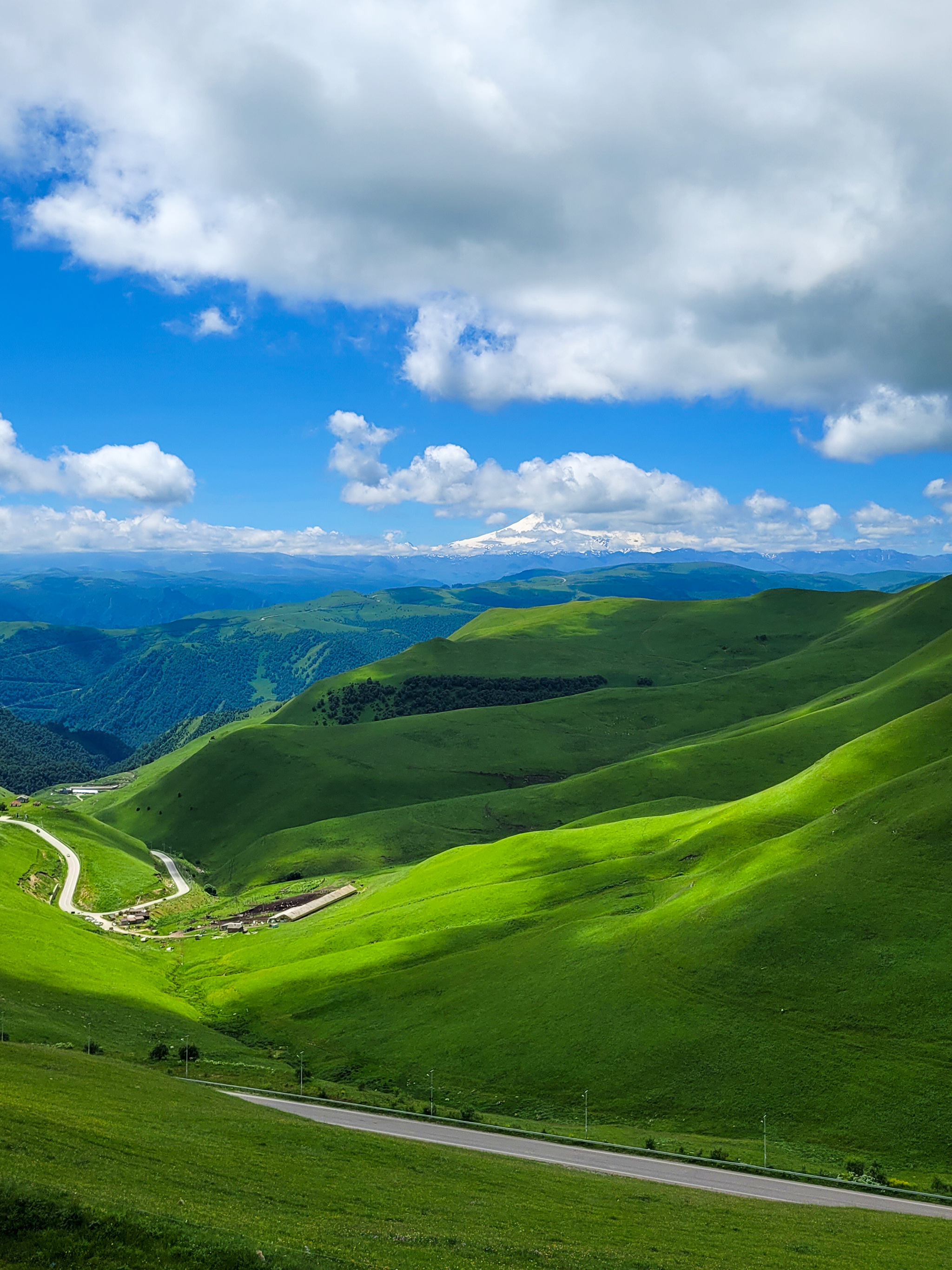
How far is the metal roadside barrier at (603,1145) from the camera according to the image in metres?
48.6

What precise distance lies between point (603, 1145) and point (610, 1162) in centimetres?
369

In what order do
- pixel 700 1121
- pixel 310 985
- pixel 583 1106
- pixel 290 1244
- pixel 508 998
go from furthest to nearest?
pixel 310 985 < pixel 508 998 < pixel 583 1106 < pixel 700 1121 < pixel 290 1244

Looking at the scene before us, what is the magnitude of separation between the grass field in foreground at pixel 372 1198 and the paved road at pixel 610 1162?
373cm

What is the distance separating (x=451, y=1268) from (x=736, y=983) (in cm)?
5561

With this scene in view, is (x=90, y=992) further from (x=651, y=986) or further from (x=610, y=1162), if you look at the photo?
(x=610, y=1162)

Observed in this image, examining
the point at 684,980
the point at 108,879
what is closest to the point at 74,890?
the point at 108,879

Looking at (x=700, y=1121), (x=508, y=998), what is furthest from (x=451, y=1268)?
(x=508, y=998)

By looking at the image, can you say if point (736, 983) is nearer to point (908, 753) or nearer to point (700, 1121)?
point (700, 1121)

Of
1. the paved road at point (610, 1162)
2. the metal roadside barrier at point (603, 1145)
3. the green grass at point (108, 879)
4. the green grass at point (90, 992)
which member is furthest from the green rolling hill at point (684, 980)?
the green grass at point (108, 879)

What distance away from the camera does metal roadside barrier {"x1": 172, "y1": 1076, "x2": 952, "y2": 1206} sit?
A: 4859 cm

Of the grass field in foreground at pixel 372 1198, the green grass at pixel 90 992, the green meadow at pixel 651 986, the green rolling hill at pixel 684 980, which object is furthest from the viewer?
the green grass at pixel 90 992

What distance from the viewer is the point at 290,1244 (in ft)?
81.4

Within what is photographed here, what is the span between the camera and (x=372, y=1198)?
3394cm

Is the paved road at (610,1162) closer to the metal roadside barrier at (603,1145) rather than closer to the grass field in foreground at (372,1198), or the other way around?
the metal roadside barrier at (603,1145)
